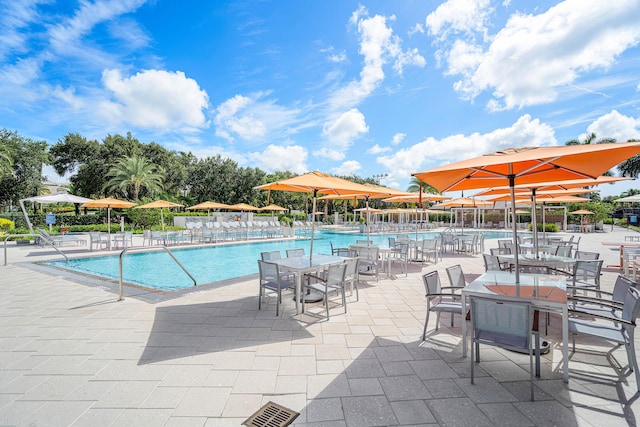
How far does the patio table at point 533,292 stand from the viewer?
2.62 metres

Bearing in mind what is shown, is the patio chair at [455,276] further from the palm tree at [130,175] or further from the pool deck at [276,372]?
the palm tree at [130,175]

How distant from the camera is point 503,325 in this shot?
259 centimetres

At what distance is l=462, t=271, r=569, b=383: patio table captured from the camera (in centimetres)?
262

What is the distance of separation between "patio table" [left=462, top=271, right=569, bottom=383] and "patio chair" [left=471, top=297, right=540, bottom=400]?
0.72 feet

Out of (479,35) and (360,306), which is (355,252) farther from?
(479,35)

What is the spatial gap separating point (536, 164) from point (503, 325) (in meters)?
1.74

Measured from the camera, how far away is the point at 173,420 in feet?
6.81

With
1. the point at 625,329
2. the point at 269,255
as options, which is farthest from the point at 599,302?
the point at 269,255

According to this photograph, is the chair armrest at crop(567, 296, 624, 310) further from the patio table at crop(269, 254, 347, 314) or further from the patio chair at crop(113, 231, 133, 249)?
the patio chair at crop(113, 231, 133, 249)

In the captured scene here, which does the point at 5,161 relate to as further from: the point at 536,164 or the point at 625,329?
the point at 625,329

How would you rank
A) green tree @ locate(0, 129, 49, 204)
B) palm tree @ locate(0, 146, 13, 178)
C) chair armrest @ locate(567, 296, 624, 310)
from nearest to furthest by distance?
chair armrest @ locate(567, 296, 624, 310)
palm tree @ locate(0, 146, 13, 178)
green tree @ locate(0, 129, 49, 204)

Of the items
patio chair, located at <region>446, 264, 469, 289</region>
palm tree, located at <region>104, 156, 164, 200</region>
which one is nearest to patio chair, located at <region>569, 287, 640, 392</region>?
patio chair, located at <region>446, 264, 469, 289</region>

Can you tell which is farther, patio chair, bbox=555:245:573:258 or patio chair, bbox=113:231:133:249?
patio chair, bbox=113:231:133:249

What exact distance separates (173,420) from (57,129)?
126 ft
